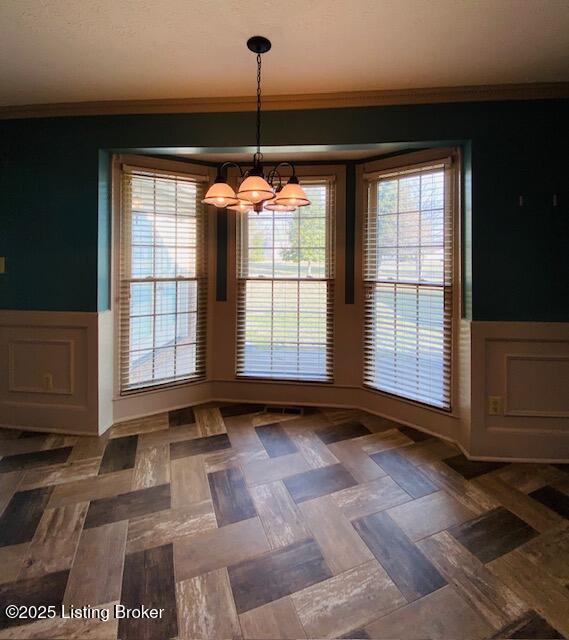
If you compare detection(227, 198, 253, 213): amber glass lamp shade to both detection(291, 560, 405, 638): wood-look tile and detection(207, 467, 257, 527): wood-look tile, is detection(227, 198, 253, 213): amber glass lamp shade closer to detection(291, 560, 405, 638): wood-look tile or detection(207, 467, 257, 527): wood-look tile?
detection(207, 467, 257, 527): wood-look tile

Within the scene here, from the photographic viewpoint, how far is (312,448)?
2674 mm

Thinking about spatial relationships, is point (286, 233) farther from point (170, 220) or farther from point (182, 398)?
point (182, 398)

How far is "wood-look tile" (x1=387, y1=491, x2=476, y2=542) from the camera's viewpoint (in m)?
1.83

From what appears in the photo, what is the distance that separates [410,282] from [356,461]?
152 centimetres

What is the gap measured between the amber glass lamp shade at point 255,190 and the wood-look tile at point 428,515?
72.8 inches

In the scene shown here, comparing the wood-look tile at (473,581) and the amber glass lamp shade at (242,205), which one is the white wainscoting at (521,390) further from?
the amber glass lamp shade at (242,205)

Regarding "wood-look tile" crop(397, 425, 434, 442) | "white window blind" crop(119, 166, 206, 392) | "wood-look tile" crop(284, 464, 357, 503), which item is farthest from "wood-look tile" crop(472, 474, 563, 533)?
"white window blind" crop(119, 166, 206, 392)

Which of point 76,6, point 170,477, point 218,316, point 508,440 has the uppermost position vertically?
point 76,6

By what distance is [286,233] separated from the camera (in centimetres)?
337

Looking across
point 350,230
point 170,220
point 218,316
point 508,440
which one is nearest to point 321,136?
point 350,230

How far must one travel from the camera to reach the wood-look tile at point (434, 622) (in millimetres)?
1289

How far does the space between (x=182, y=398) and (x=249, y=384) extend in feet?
2.16

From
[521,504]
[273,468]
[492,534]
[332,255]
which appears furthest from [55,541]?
[332,255]

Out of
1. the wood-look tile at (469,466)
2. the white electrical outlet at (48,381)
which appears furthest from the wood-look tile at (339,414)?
the white electrical outlet at (48,381)
